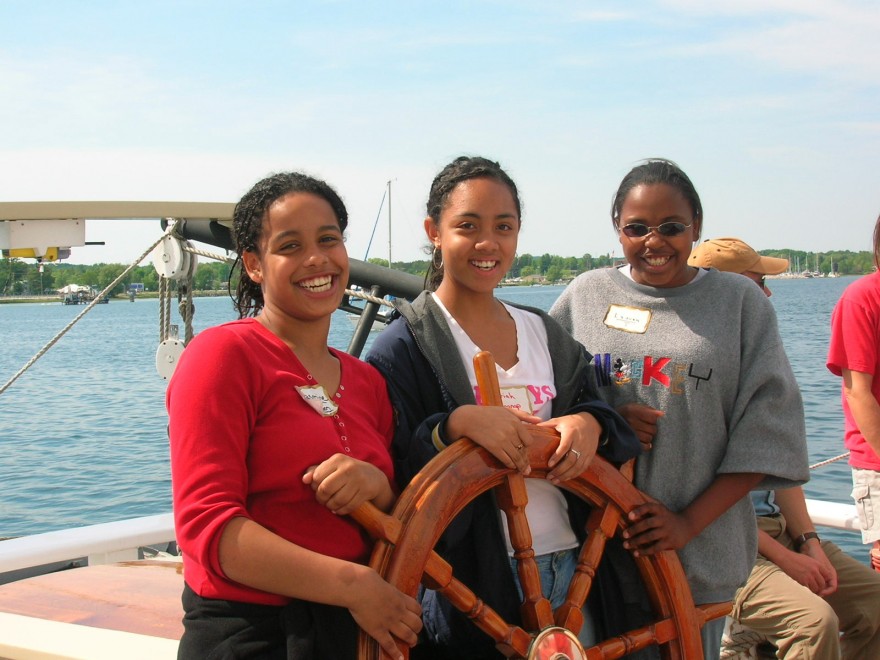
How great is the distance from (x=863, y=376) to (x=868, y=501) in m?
0.41

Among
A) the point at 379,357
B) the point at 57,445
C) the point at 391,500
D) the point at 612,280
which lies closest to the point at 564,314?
the point at 612,280

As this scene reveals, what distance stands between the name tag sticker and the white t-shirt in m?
0.25

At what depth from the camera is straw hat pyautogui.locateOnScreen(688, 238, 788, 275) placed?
3043mm

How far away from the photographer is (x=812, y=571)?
273 cm

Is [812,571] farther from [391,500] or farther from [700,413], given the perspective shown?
[391,500]

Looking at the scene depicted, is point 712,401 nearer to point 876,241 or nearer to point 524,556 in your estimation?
point 524,556

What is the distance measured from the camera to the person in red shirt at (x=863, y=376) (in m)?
2.77

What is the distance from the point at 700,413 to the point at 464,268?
584mm

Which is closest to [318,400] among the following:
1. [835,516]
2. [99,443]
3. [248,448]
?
[248,448]

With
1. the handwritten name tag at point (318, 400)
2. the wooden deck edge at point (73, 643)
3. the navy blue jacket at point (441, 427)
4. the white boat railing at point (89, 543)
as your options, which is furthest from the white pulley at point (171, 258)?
the handwritten name tag at point (318, 400)

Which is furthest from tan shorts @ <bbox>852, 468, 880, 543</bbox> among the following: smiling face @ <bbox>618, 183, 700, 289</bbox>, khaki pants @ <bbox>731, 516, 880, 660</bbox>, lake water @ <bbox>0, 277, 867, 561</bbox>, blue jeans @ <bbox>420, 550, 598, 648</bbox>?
lake water @ <bbox>0, 277, 867, 561</bbox>

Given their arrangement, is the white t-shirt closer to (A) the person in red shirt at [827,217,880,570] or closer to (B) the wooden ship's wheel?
(B) the wooden ship's wheel

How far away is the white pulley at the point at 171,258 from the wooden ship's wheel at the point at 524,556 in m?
1.79

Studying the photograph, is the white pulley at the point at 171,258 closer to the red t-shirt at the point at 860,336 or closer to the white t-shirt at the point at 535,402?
the white t-shirt at the point at 535,402
